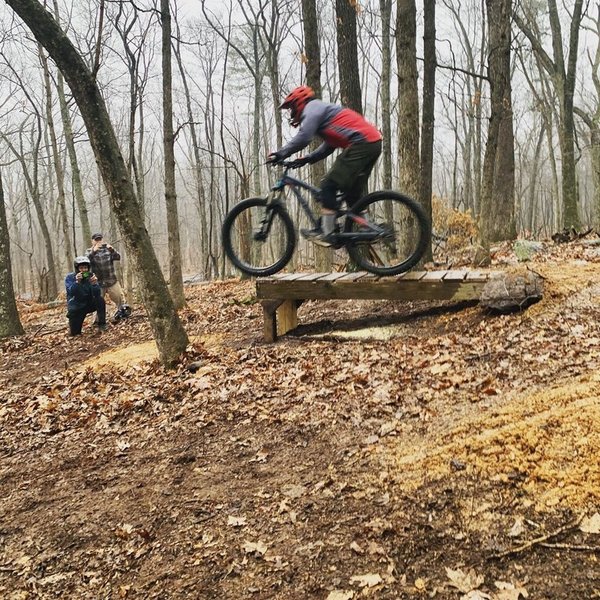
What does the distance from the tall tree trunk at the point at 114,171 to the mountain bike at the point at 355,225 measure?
4.04 ft

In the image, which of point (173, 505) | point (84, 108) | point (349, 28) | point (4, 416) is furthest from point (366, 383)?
point (349, 28)

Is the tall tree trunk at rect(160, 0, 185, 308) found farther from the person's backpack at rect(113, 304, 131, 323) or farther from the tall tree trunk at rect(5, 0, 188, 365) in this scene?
the tall tree trunk at rect(5, 0, 188, 365)

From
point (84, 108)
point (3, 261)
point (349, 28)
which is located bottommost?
point (3, 261)

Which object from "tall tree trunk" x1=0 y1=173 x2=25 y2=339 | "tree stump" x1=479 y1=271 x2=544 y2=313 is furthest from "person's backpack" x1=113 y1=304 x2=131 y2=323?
"tree stump" x1=479 y1=271 x2=544 y2=313

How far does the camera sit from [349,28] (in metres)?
8.68

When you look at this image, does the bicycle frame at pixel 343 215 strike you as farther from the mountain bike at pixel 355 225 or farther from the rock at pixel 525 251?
the rock at pixel 525 251

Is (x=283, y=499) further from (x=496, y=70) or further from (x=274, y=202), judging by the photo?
(x=496, y=70)

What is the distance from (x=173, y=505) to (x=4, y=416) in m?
3.64

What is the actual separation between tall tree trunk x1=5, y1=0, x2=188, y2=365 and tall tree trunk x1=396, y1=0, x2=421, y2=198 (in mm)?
4247

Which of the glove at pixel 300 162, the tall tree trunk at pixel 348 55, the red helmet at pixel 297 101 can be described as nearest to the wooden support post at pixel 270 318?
the glove at pixel 300 162

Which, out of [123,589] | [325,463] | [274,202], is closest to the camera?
[123,589]

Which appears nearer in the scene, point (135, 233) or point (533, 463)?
point (533, 463)

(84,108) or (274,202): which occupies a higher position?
(84,108)

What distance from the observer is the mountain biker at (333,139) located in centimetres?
532
